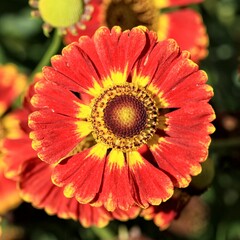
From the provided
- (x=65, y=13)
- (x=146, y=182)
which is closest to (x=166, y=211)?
(x=146, y=182)

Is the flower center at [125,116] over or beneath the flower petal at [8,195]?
over

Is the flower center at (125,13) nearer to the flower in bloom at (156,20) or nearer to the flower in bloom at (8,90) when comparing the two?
the flower in bloom at (156,20)

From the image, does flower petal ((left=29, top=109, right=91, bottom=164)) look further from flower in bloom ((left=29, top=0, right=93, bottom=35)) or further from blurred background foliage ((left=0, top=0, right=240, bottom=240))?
blurred background foliage ((left=0, top=0, right=240, bottom=240))

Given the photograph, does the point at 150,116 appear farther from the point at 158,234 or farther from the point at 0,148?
the point at 158,234

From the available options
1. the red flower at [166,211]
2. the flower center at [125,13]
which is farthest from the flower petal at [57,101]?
the flower center at [125,13]

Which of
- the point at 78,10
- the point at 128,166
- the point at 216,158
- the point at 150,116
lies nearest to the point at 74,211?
the point at 128,166

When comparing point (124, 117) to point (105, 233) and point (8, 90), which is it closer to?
point (105, 233)
